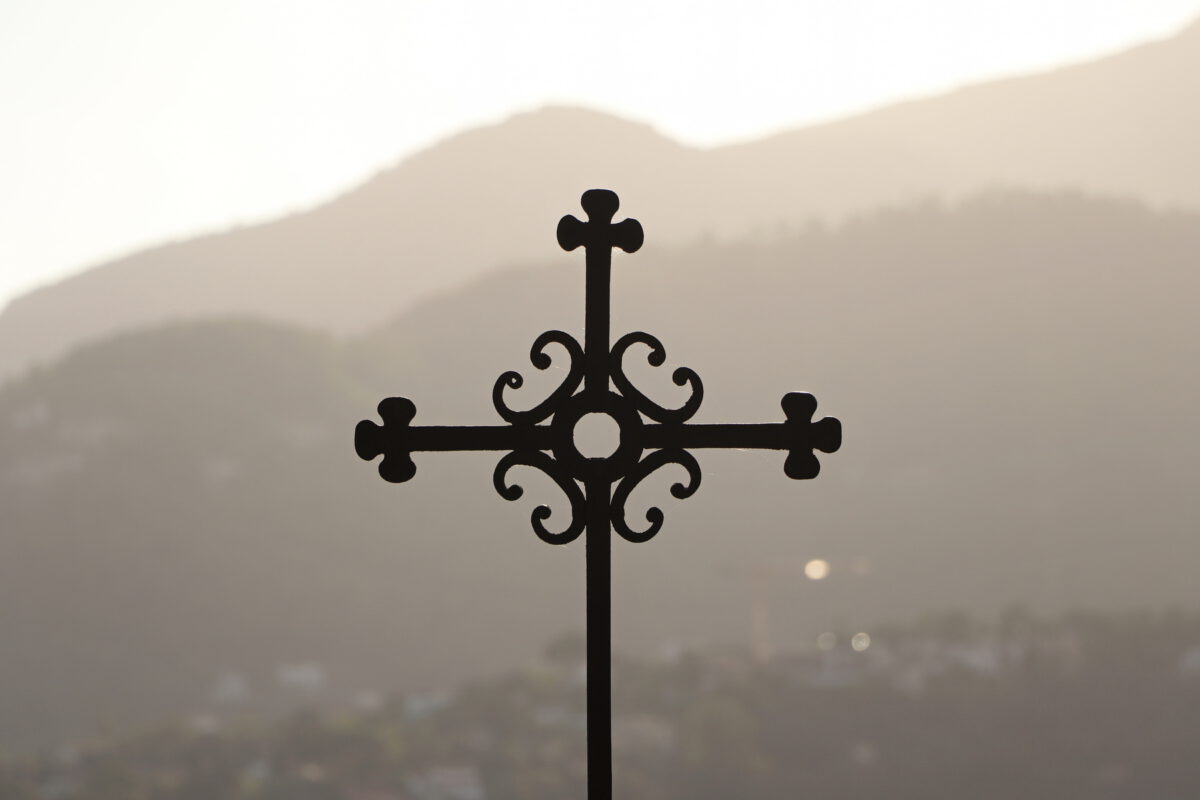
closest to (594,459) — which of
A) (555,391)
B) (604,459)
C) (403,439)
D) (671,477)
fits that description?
(604,459)

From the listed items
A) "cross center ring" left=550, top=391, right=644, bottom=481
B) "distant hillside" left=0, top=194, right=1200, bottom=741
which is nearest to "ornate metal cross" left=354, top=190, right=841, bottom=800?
"cross center ring" left=550, top=391, right=644, bottom=481

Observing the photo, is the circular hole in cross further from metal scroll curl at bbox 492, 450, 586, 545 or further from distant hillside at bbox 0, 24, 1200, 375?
distant hillside at bbox 0, 24, 1200, 375

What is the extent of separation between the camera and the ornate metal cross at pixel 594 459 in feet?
11.1

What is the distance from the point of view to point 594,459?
11.3 feet

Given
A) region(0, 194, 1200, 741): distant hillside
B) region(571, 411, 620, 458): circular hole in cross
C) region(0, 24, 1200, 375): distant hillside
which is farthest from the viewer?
region(0, 24, 1200, 375): distant hillside

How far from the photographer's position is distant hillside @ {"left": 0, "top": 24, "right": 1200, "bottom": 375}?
8756 cm

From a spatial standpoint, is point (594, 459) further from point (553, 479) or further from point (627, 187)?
point (627, 187)

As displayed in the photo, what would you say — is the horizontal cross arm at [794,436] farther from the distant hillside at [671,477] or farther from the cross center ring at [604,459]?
the distant hillside at [671,477]

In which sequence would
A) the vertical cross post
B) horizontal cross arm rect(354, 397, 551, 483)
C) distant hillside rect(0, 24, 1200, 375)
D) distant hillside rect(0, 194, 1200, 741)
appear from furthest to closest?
1. distant hillside rect(0, 24, 1200, 375)
2. distant hillside rect(0, 194, 1200, 741)
3. horizontal cross arm rect(354, 397, 551, 483)
4. the vertical cross post

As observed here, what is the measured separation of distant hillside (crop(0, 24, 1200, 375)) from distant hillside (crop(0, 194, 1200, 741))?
96.9 ft

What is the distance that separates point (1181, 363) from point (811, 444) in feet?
156

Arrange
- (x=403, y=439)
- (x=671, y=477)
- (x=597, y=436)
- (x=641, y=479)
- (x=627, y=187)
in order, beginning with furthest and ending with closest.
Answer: (x=627, y=187) → (x=597, y=436) → (x=671, y=477) → (x=403, y=439) → (x=641, y=479)

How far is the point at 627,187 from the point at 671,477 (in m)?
61.5

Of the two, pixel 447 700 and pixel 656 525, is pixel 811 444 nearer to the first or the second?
pixel 656 525
